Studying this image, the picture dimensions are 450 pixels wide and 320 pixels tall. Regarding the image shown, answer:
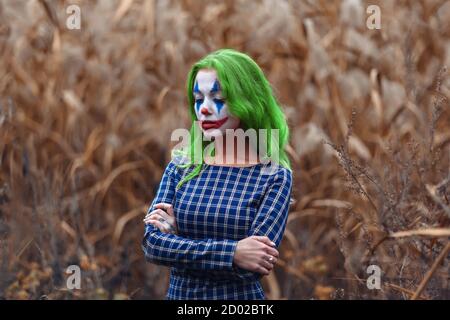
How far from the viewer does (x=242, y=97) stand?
5.60ft

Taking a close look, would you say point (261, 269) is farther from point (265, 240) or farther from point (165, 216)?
point (165, 216)

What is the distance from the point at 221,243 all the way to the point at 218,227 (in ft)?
0.22

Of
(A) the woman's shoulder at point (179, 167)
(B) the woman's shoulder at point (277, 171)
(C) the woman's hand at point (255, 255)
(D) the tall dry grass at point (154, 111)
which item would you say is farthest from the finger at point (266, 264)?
(D) the tall dry grass at point (154, 111)

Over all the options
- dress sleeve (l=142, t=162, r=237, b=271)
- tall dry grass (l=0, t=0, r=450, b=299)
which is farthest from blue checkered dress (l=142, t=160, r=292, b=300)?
tall dry grass (l=0, t=0, r=450, b=299)

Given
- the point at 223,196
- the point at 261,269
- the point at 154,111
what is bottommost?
the point at 261,269

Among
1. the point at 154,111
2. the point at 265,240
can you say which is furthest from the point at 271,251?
the point at 154,111

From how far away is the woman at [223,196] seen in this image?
1.64 meters

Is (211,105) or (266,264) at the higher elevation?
(211,105)

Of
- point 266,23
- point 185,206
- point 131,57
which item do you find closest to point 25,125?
point 131,57

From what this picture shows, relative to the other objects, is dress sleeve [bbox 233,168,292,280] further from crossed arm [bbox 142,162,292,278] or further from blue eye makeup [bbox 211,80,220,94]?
blue eye makeup [bbox 211,80,220,94]

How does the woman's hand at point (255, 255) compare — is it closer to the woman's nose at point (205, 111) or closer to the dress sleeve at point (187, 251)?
the dress sleeve at point (187, 251)

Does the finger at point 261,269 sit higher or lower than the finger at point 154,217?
lower

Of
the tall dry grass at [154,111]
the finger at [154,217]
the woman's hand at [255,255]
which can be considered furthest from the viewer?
the tall dry grass at [154,111]

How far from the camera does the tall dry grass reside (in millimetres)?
2980
